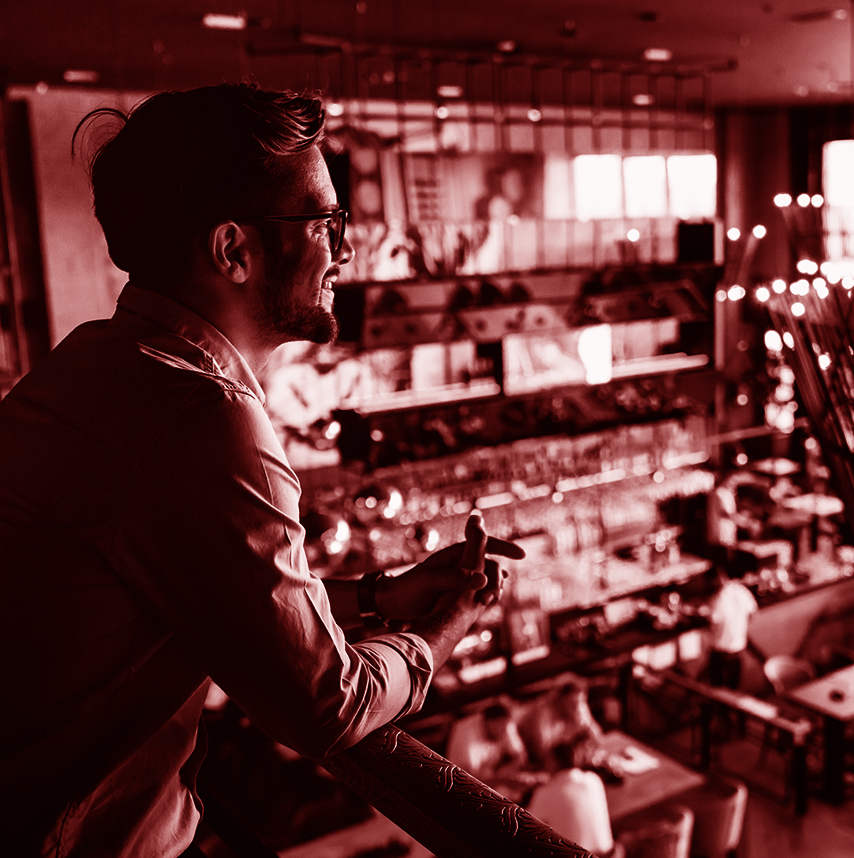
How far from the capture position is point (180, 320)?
42.7 inches

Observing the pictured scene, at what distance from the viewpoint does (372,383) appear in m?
6.54

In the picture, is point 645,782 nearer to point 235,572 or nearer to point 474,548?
point 474,548

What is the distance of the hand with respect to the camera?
119 centimetres

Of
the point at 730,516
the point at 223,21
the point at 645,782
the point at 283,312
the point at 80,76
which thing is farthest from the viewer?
the point at 730,516

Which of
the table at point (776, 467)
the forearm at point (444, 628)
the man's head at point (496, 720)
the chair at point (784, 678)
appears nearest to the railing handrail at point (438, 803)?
the forearm at point (444, 628)

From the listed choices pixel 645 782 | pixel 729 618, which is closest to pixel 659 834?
pixel 645 782

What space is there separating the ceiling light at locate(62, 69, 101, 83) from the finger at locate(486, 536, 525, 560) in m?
5.39

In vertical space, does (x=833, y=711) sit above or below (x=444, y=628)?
below

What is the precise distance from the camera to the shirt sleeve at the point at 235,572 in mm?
901

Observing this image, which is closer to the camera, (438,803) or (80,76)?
(438,803)

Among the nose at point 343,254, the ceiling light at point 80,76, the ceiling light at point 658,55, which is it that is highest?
the ceiling light at point 658,55

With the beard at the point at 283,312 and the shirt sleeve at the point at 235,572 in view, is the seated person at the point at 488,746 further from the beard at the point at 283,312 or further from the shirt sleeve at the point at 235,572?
the shirt sleeve at the point at 235,572

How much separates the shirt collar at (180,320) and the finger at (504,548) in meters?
0.43

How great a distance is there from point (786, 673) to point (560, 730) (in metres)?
2.28
